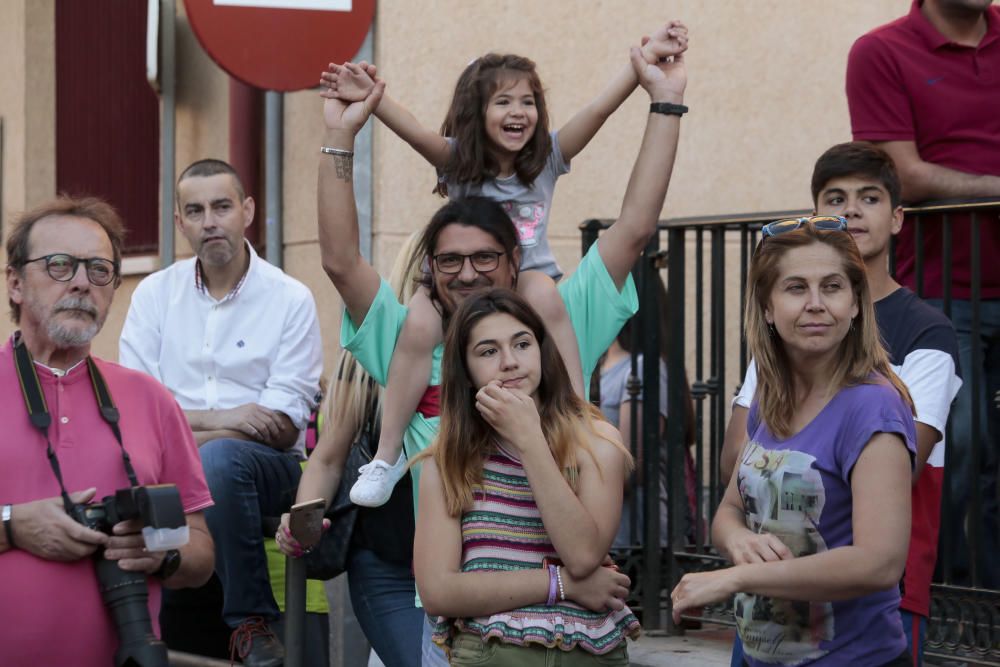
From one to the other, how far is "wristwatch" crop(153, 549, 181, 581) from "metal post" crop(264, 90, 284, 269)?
426cm

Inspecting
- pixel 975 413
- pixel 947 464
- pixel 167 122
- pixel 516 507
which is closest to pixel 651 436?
pixel 947 464

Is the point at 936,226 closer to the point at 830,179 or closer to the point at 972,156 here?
the point at 972,156

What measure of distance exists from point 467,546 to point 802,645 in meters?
0.84

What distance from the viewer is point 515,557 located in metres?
3.80

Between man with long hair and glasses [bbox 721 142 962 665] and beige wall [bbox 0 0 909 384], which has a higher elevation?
beige wall [bbox 0 0 909 384]

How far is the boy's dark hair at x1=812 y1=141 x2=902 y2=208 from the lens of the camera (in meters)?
4.66

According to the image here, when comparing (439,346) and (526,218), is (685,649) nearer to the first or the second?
(526,218)

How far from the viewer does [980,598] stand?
16.8 ft

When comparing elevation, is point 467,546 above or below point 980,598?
above

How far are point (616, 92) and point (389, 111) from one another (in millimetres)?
718

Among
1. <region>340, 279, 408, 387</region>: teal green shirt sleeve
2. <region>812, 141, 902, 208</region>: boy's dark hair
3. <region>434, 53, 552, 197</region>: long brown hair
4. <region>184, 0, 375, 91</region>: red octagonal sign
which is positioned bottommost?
<region>340, 279, 408, 387</region>: teal green shirt sleeve

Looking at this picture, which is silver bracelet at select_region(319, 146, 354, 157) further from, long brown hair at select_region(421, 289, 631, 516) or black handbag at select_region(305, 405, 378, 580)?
black handbag at select_region(305, 405, 378, 580)

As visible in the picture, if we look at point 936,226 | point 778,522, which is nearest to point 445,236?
point 778,522

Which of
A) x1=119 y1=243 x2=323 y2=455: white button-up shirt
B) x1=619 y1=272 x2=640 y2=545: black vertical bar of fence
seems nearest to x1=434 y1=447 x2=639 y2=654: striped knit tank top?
x1=119 y1=243 x2=323 y2=455: white button-up shirt
